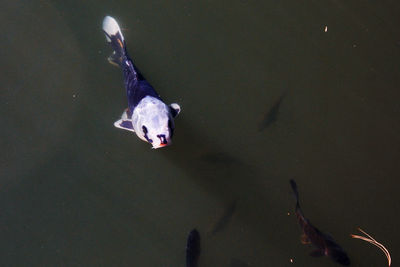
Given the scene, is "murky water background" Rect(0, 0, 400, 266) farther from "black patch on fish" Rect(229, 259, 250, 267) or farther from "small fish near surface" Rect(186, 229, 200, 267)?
"small fish near surface" Rect(186, 229, 200, 267)

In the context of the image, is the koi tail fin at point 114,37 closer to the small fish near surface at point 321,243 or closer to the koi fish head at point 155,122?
the koi fish head at point 155,122

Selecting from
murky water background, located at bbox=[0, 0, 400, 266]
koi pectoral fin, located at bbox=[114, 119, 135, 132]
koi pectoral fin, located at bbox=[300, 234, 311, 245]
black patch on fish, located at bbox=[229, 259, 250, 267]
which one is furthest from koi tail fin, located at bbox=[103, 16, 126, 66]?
koi pectoral fin, located at bbox=[300, 234, 311, 245]

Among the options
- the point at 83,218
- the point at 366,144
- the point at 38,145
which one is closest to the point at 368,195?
the point at 366,144

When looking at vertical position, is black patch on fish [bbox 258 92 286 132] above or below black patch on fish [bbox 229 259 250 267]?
above

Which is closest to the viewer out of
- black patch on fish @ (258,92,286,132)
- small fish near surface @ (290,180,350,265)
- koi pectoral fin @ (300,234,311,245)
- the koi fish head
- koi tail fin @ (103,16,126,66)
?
the koi fish head

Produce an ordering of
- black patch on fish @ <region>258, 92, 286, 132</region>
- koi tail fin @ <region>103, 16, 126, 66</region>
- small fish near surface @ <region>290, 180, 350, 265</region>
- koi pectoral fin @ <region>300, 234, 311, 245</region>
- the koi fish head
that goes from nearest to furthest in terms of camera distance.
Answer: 1. the koi fish head
2. small fish near surface @ <region>290, 180, 350, 265</region>
3. koi tail fin @ <region>103, 16, 126, 66</region>
4. koi pectoral fin @ <region>300, 234, 311, 245</region>
5. black patch on fish @ <region>258, 92, 286, 132</region>

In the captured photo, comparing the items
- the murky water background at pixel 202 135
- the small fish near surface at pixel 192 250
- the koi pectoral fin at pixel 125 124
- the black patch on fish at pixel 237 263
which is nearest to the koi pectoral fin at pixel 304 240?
the murky water background at pixel 202 135
